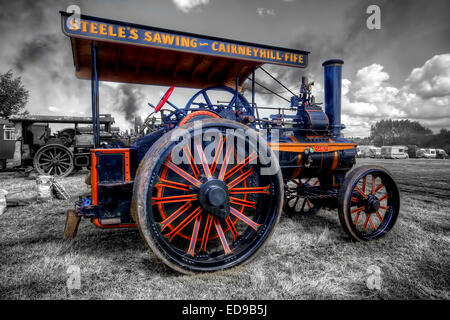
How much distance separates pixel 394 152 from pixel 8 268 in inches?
1623

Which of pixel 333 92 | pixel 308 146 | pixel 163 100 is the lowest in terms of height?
pixel 308 146

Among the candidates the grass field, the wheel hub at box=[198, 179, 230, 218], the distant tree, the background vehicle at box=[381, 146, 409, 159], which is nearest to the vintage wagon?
the wheel hub at box=[198, 179, 230, 218]

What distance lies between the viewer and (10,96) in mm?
23625

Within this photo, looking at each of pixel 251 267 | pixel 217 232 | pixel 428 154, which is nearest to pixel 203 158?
pixel 217 232

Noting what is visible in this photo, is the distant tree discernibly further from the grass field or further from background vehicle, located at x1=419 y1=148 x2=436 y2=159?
background vehicle, located at x1=419 y1=148 x2=436 y2=159

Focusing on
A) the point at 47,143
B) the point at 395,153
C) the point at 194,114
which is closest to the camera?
the point at 194,114

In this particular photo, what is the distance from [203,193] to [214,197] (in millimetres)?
97

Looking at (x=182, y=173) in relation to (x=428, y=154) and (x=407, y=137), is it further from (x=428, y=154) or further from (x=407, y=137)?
(x=407, y=137)

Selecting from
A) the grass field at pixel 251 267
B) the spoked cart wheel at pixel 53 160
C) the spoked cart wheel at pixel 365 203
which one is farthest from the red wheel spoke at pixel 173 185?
the spoked cart wheel at pixel 53 160

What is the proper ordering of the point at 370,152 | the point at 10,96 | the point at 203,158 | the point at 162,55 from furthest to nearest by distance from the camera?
the point at 370,152, the point at 10,96, the point at 162,55, the point at 203,158

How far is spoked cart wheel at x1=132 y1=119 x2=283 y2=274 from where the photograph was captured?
195cm

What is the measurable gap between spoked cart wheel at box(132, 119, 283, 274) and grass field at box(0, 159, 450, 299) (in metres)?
0.19

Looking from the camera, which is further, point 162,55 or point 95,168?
point 162,55

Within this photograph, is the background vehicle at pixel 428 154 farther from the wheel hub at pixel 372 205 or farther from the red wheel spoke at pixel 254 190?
the red wheel spoke at pixel 254 190
